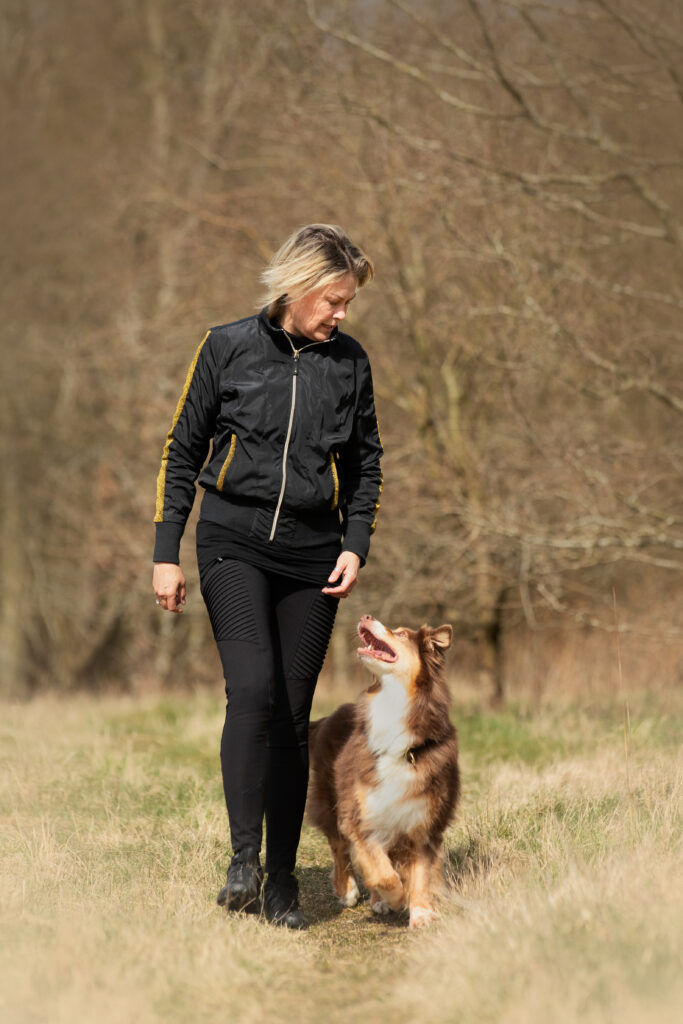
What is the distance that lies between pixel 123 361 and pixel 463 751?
870cm

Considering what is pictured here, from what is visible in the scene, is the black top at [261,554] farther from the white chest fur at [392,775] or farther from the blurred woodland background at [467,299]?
the blurred woodland background at [467,299]

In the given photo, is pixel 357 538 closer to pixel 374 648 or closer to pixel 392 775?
pixel 374 648

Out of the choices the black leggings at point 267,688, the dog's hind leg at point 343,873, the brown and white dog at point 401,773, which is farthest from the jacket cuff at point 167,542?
the dog's hind leg at point 343,873

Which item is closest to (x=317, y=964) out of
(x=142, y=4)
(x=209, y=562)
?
(x=209, y=562)

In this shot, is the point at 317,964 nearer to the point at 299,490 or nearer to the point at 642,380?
the point at 299,490

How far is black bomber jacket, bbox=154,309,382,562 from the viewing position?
12.6ft

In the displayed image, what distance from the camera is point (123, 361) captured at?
14.4 metres

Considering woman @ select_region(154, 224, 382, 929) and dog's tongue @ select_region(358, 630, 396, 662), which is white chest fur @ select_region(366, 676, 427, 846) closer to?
dog's tongue @ select_region(358, 630, 396, 662)

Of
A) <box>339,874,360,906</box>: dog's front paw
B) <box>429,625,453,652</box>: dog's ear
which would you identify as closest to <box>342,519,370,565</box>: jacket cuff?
<box>429,625,453,652</box>: dog's ear

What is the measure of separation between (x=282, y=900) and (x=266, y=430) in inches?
64.1

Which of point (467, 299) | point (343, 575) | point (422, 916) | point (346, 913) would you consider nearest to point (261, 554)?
point (343, 575)

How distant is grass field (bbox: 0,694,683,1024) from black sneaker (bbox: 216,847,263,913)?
58 millimetres

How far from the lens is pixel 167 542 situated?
3951 millimetres

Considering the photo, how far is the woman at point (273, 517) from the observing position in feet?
12.6
